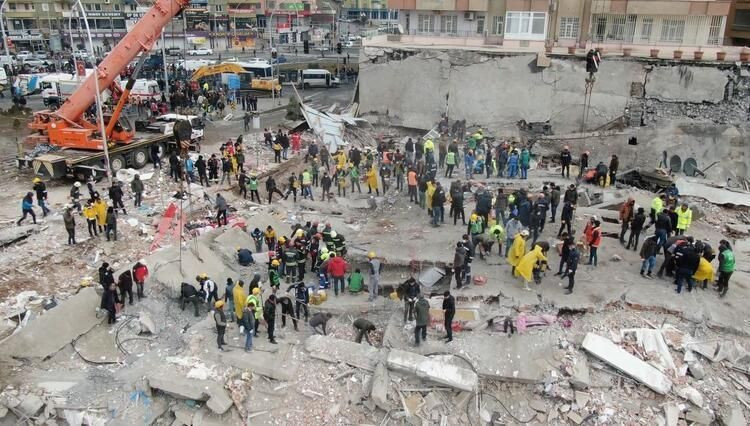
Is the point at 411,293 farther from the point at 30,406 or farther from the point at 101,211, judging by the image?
the point at 101,211

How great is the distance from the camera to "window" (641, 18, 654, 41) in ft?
87.0

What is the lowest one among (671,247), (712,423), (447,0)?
(712,423)

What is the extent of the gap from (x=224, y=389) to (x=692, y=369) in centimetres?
846

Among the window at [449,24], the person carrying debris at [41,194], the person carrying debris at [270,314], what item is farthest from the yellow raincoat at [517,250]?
the window at [449,24]

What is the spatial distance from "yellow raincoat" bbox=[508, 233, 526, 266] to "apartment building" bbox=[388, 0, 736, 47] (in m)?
16.2

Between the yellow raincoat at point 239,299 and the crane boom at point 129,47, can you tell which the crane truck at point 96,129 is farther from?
the yellow raincoat at point 239,299

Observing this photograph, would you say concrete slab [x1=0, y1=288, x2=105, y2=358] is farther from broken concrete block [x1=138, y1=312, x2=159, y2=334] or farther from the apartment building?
the apartment building

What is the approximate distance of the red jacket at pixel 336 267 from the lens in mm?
12992

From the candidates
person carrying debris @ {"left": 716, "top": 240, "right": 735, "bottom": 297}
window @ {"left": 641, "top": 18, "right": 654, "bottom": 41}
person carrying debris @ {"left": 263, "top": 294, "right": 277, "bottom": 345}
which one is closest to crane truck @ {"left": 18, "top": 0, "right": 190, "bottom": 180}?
person carrying debris @ {"left": 263, "top": 294, "right": 277, "bottom": 345}

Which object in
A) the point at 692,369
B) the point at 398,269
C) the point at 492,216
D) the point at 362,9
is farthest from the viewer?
the point at 362,9

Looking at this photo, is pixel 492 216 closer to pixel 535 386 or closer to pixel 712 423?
pixel 535 386

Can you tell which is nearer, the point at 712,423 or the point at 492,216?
the point at 712,423

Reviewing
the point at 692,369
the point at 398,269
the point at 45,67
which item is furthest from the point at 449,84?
the point at 45,67

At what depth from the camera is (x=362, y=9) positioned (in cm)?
8994
